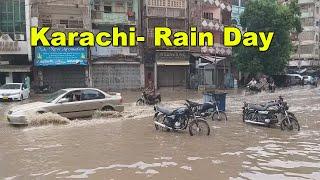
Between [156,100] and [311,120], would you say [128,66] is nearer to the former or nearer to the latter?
[156,100]

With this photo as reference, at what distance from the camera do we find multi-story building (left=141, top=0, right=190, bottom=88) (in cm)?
4128

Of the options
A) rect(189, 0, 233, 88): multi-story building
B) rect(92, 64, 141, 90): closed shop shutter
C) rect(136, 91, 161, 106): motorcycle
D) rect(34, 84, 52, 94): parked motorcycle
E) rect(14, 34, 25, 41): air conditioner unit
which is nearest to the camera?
rect(136, 91, 161, 106): motorcycle

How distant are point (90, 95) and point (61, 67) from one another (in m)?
20.7

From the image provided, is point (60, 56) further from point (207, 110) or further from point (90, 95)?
point (207, 110)

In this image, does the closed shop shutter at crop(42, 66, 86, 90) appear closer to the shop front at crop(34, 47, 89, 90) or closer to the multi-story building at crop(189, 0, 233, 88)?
the shop front at crop(34, 47, 89, 90)

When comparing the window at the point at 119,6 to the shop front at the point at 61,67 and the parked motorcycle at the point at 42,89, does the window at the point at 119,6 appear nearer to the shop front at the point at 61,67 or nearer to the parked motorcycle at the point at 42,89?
the shop front at the point at 61,67

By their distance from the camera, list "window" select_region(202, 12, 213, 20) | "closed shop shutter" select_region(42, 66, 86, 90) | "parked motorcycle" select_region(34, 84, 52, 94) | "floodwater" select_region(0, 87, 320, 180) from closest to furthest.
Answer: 1. "floodwater" select_region(0, 87, 320, 180)
2. "parked motorcycle" select_region(34, 84, 52, 94)
3. "closed shop shutter" select_region(42, 66, 86, 90)
4. "window" select_region(202, 12, 213, 20)

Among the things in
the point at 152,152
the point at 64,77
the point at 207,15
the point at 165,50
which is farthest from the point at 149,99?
the point at 207,15

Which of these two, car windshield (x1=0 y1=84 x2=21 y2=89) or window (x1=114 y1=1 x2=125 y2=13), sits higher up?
window (x1=114 y1=1 x2=125 y2=13)

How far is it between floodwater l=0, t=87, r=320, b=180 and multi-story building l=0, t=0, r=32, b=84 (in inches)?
824

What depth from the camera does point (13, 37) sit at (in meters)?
36.0

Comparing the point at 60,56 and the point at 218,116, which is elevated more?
the point at 60,56

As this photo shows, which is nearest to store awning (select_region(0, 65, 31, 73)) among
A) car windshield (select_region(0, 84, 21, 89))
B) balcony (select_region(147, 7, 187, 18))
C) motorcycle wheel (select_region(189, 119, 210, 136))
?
car windshield (select_region(0, 84, 21, 89))

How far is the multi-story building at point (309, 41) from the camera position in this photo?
6600cm
